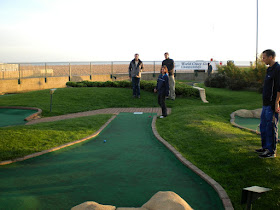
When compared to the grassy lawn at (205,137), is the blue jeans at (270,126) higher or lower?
higher

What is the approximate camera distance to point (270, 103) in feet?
19.5

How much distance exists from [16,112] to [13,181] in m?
8.12

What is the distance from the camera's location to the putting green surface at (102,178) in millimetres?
4605

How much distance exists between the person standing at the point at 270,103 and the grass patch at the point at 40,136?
4617 millimetres

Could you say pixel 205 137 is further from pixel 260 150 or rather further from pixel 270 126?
pixel 270 126

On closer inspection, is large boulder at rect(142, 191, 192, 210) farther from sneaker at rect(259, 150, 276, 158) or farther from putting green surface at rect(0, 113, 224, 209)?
sneaker at rect(259, 150, 276, 158)

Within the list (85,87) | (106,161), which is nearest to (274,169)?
(106,161)

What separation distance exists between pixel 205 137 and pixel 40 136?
4.24m

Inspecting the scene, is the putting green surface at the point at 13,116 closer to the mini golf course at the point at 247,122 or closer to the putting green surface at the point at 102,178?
the putting green surface at the point at 102,178

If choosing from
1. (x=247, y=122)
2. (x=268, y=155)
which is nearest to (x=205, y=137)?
(x=268, y=155)

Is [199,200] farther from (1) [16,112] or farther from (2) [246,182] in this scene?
(1) [16,112]

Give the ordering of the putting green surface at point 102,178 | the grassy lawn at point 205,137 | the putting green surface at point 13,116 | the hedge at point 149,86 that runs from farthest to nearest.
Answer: the hedge at point 149,86 → the putting green surface at point 13,116 → the grassy lawn at point 205,137 → the putting green surface at point 102,178

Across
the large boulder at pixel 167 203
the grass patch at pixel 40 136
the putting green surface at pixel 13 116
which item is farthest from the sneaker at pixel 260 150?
the putting green surface at pixel 13 116

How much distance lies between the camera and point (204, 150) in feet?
23.0
